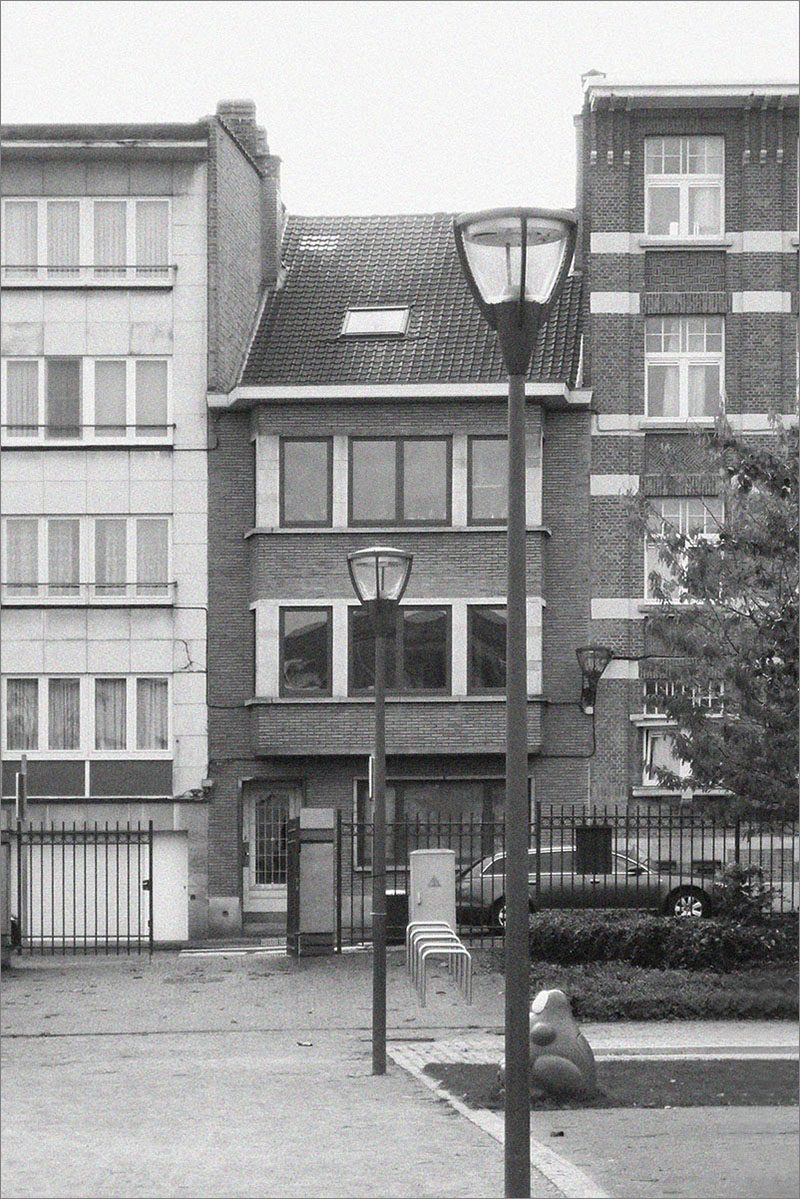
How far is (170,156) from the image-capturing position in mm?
27703

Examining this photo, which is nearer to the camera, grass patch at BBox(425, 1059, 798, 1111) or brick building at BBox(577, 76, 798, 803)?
grass patch at BBox(425, 1059, 798, 1111)

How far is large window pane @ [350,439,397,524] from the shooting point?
2706cm

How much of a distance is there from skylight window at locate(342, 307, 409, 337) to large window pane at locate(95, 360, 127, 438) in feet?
11.9

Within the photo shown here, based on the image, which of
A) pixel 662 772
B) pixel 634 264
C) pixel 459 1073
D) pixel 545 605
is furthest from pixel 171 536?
pixel 459 1073

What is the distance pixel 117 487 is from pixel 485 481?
220 inches

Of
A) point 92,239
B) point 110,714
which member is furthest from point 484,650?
point 92,239

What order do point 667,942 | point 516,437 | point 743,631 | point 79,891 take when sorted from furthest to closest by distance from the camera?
point 79,891
point 667,942
point 743,631
point 516,437

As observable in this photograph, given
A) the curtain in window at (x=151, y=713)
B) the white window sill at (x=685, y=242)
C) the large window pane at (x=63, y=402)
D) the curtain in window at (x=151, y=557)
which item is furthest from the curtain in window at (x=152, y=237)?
the white window sill at (x=685, y=242)

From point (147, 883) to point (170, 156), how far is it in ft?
40.5

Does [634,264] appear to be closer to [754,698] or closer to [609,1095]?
[754,698]

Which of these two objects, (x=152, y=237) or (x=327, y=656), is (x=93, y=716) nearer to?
(x=327, y=656)

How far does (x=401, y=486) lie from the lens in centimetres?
2711

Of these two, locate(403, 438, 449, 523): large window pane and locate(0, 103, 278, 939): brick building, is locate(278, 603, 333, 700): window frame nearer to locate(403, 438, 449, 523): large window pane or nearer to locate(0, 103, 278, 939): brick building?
locate(0, 103, 278, 939): brick building

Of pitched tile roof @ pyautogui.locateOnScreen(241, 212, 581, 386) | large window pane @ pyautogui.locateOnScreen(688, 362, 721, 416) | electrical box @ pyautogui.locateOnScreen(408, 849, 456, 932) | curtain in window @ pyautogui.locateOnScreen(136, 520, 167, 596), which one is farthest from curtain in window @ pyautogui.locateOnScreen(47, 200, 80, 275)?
electrical box @ pyautogui.locateOnScreen(408, 849, 456, 932)
